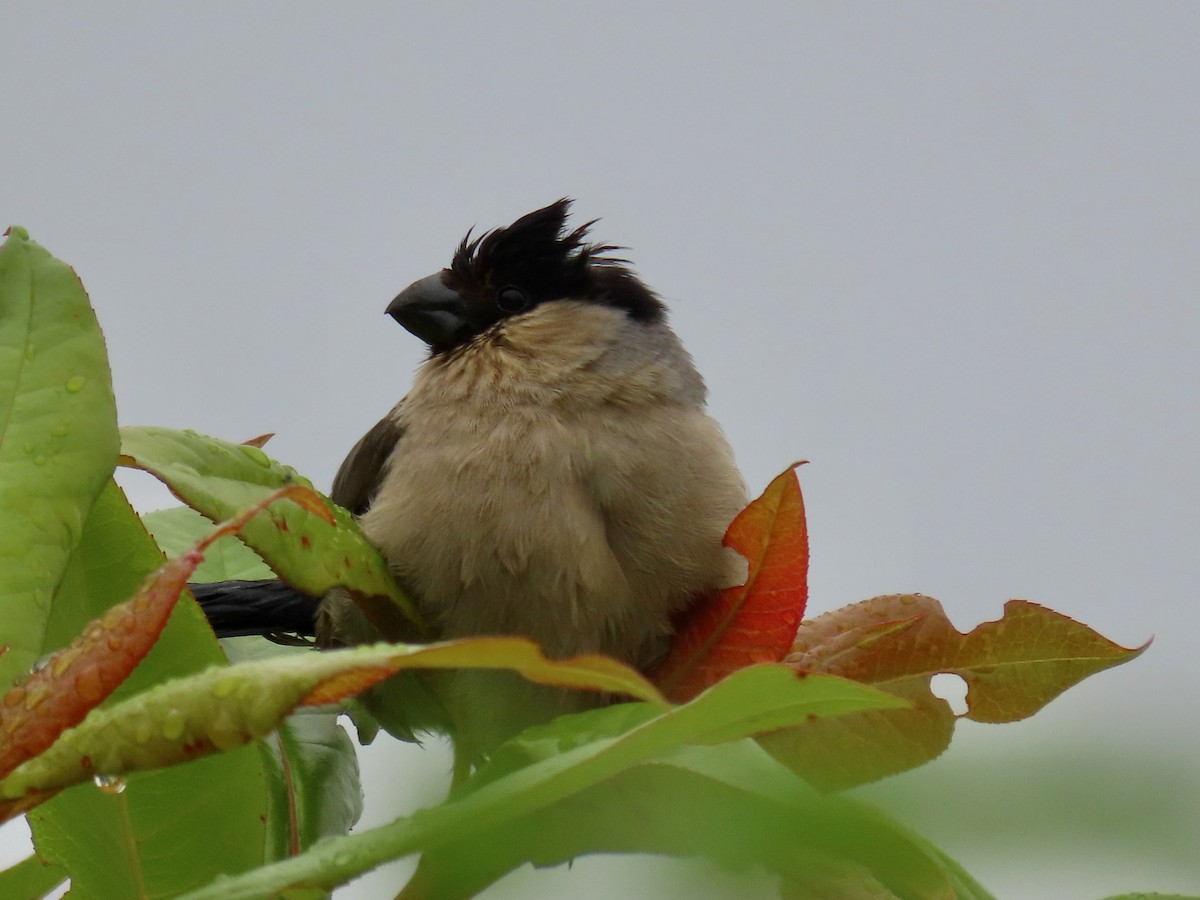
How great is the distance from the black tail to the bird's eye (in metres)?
0.85

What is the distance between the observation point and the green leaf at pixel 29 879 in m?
0.93

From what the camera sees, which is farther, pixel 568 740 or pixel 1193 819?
pixel 568 740

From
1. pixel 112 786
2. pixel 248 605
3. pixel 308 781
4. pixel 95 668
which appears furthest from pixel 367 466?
pixel 95 668

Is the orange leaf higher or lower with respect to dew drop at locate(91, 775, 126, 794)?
higher

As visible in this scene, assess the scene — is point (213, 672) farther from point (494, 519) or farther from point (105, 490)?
point (494, 519)

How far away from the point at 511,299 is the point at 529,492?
646mm

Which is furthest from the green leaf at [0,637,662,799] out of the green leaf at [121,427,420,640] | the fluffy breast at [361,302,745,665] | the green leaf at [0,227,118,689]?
the fluffy breast at [361,302,745,665]

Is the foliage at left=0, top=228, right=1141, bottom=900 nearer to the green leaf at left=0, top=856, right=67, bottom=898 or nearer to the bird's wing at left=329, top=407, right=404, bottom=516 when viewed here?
the green leaf at left=0, top=856, right=67, bottom=898

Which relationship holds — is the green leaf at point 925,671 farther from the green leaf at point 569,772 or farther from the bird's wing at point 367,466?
the bird's wing at point 367,466

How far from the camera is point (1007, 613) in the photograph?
938 millimetres

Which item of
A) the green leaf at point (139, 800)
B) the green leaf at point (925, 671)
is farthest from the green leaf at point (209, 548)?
the green leaf at point (925, 671)

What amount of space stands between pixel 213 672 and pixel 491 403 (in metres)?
1.19

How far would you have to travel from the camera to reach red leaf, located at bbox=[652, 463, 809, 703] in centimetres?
94

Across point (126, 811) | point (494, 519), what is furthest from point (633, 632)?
point (126, 811)
